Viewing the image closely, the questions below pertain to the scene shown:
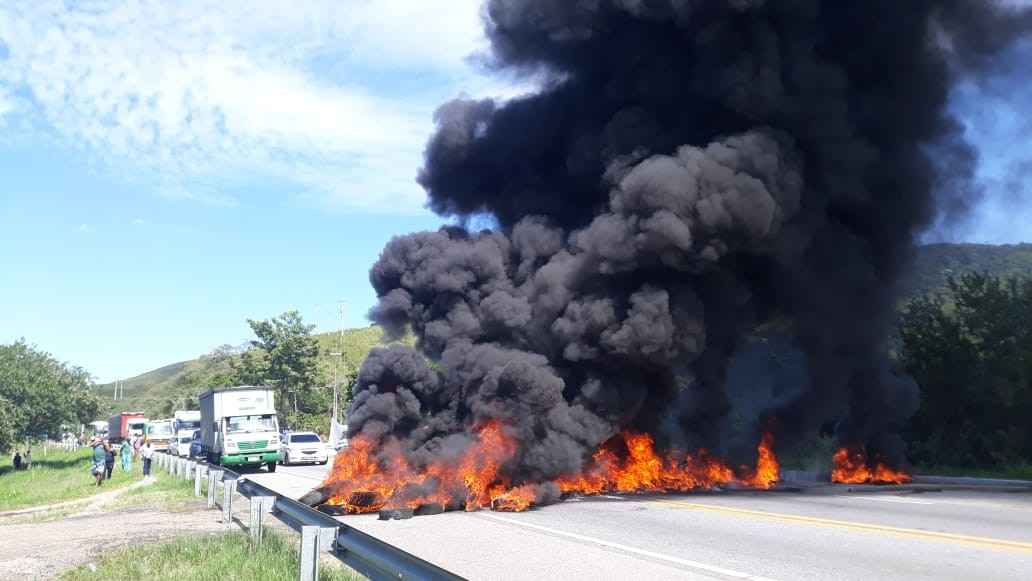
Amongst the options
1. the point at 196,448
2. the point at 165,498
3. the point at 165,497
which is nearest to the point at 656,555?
the point at 165,498

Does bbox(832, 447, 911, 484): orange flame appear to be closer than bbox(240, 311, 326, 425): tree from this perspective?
Yes

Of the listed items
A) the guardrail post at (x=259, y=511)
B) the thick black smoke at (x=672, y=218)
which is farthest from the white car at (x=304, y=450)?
the guardrail post at (x=259, y=511)

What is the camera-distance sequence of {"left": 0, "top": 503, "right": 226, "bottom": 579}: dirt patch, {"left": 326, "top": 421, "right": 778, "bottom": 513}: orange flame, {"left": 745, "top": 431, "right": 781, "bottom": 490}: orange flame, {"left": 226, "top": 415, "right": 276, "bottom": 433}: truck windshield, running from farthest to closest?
{"left": 226, "top": 415, "right": 276, "bottom": 433}: truck windshield → {"left": 745, "top": 431, "right": 781, "bottom": 490}: orange flame → {"left": 326, "top": 421, "right": 778, "bottom": 513}: orange flame → {"left": 0, "top": 503, "right": 226, "bottom": 579}: dirt patch

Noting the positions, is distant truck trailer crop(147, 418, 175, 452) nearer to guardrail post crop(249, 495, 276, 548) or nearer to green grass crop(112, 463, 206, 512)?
green grass crop(112, 463, 206, 512)

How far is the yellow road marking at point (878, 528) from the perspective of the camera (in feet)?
34.4

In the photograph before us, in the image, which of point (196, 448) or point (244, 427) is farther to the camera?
point (196, 448)

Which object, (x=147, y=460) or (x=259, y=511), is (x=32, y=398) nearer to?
(x=147, y=460)

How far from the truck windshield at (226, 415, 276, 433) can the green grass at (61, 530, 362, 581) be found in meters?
25.3

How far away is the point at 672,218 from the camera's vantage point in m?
18.0

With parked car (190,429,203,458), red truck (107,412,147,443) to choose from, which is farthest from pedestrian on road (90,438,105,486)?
red truck (107,412,147,443)

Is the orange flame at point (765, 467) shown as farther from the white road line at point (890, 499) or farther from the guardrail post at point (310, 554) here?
the guardrail post at point (310, 554)

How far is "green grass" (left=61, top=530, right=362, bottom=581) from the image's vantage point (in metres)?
8.54

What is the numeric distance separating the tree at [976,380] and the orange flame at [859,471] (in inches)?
227

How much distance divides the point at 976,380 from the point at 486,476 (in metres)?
17.1
